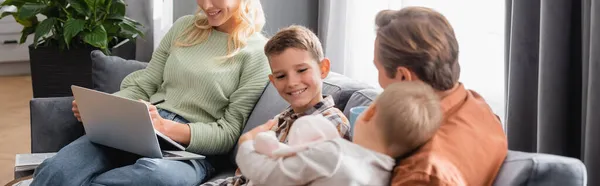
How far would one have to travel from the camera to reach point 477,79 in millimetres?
3064

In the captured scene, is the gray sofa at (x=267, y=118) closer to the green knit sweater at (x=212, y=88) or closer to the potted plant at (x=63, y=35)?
the green knit sweater at (x=212, y=88)

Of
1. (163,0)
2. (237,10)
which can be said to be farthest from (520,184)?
(163,0)

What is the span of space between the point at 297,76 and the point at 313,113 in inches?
3.8

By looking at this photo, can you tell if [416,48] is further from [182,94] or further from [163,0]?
[163,0]

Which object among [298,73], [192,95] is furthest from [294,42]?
[192,95]

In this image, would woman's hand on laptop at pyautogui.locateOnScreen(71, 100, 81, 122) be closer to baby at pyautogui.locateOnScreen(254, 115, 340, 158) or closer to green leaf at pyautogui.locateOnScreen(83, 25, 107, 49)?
green leaf at pyautogui.locateOnScreen(83, 25, 107, 49)

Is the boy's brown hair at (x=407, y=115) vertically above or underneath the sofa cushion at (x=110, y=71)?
above

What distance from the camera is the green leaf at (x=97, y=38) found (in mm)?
3898

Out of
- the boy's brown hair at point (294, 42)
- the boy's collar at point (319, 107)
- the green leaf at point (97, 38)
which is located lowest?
the green leaf at point (97, 38)

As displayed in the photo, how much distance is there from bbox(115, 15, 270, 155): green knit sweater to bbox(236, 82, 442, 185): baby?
99 cm

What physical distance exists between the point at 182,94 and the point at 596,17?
1.23m

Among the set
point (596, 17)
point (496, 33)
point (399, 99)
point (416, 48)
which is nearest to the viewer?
point (399, 99)

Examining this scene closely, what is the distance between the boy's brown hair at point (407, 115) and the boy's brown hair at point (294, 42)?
0.63m

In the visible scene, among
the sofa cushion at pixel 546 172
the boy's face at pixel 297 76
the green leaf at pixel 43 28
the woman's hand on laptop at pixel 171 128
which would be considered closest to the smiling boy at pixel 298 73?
the boy's face at pixel 297 76
